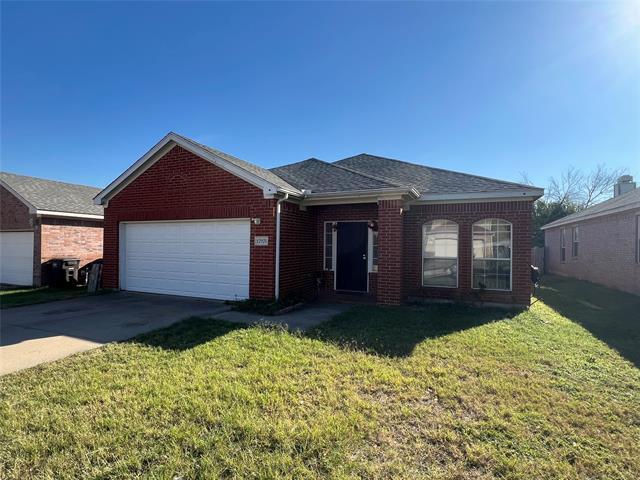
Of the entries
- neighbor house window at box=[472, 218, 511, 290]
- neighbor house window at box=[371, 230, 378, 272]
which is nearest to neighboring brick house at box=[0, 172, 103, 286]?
neighbor house window at box=[371, 230, 378, 272]

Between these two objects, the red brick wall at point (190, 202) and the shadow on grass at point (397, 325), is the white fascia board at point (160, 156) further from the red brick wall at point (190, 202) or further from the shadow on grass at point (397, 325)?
the shadow on grass at point (397, 325)

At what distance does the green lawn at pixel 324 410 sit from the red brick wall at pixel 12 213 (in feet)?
40.1

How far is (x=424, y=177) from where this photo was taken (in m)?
11.2

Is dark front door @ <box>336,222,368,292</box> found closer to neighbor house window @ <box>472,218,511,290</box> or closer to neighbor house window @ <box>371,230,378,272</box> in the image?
neighbor house window @ <box>371,230,378,272</box>

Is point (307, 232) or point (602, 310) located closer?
point (602, 310)

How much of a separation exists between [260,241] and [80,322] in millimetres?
4198

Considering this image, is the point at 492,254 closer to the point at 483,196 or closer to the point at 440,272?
the point at 440,272

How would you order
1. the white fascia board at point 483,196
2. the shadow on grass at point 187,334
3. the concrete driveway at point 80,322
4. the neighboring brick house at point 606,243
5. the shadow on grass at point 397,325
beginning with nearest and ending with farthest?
the concrete driveway at point 80,322, the shadow on grass at point 187,334, the shadow on grass at point 397,325, the white fascia board at point 483,196, the neighboring brick house at point 606,243

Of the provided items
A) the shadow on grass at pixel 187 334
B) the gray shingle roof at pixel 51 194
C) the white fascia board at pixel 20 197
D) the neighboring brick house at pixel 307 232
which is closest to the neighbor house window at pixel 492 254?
the neighboring brick house at pixel 307 232

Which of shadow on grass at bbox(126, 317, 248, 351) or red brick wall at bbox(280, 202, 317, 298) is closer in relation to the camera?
shadow on grass at bbox(126, 317, 248, 351)

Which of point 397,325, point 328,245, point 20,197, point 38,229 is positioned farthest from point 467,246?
point 20,197

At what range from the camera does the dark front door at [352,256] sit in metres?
10.4

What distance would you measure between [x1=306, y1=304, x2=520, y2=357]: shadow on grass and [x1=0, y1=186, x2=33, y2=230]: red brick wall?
14.0 m

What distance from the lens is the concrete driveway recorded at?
5.29 m
